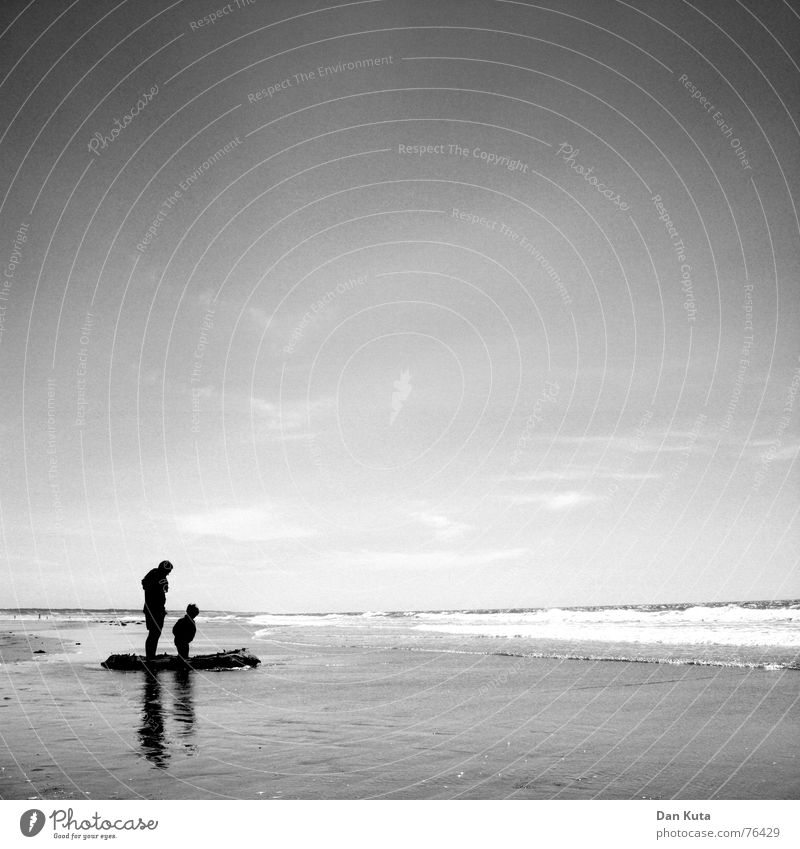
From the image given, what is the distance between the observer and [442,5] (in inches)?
344

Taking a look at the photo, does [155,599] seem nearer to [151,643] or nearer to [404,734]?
[151,643]

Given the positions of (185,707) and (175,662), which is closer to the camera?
(185,707)

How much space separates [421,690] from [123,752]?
230 inches

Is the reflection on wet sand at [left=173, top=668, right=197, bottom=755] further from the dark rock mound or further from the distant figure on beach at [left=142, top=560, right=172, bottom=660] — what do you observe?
the distant figure on beach at [left=142, top=560, right=172, bottom=660]

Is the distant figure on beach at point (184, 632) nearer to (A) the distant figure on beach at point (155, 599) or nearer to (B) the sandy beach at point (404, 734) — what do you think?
(A) the distant figure on beach at point (155, 599)

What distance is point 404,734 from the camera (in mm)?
8016

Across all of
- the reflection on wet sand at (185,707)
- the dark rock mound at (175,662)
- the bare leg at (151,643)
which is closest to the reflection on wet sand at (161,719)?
the reflection on wet sand at (185,707)

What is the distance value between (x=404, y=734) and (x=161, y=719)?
120 inches

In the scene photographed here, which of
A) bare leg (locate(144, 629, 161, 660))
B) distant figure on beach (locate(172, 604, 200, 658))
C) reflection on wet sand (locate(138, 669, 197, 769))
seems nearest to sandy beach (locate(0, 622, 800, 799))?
reflection on wet sand (locate(138, 669, 197, 769))

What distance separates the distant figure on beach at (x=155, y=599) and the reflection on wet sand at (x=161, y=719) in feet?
4.76

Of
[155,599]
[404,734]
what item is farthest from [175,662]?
[404,734]

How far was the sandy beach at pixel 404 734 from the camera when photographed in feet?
19.8

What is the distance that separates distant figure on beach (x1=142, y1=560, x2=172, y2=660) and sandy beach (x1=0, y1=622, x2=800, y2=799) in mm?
920
